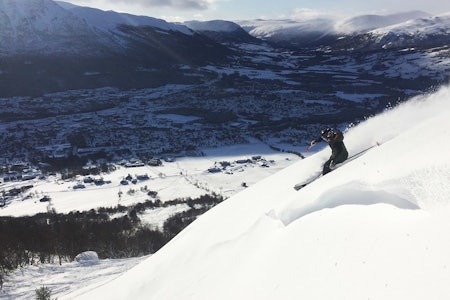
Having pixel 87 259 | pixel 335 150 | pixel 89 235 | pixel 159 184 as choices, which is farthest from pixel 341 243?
pixel 159 184

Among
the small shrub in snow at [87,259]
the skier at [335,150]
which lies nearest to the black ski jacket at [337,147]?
the skier at [335,150]

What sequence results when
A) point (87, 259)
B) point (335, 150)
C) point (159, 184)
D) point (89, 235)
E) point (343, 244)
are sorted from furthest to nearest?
point (159, 184)
point (89, 235)
point (87, 259)
point (335, 150)
point (343, 244)

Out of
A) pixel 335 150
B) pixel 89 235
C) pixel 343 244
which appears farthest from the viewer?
pixel 89 235

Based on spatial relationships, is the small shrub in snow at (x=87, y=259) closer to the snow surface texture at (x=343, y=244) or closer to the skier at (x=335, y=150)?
the snow surface texture at (x=343, y=244)

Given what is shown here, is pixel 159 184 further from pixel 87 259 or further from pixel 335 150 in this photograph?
pixel 335 150

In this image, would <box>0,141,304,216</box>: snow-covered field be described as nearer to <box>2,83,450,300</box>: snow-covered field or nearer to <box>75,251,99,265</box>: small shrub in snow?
<box>75,251,99,265</box>: small shrub in snow

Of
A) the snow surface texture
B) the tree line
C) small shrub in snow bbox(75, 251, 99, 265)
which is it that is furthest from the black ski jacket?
the tree line

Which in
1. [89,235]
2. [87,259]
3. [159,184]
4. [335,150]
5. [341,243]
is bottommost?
[159,184]

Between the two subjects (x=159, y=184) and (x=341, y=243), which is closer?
(x=341, y=243)
